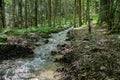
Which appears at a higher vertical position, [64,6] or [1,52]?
[64,6]

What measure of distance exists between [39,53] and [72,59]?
2.94 m

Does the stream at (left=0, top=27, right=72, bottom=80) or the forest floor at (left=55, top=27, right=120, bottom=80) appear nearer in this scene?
the forest floor at (left=55, top=27, right=120, bottom=80)

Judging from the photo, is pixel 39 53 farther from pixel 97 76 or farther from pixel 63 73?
pixel 97 76

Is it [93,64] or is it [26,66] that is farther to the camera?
[26,66]

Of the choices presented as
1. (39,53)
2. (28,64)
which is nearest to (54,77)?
(28,64)

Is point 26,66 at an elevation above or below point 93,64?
below

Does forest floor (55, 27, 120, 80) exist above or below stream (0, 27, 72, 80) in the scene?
above

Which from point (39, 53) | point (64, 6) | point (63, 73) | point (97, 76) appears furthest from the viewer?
point (64, 6)

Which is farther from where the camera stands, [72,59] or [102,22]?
[102,22]

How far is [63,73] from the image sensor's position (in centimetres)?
885

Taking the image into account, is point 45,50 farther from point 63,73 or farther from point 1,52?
point 63,73

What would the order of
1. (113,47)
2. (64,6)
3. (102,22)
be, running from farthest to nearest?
(64,6)
(102,22)
(113,47)

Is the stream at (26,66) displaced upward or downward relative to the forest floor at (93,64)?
downward

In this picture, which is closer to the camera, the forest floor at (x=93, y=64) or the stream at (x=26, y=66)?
the forest floor at (x=93, y=64)
